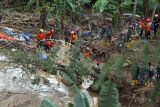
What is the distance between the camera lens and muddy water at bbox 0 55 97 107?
9.81 metres

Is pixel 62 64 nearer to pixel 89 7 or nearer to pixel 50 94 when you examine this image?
pixel 50 94

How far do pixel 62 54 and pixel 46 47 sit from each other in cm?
125

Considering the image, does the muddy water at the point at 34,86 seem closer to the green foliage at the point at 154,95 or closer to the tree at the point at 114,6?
the tree at the point at 114,6

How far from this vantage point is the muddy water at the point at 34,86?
9809 millimetres

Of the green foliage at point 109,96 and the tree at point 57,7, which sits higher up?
the green foliage at point 109,96

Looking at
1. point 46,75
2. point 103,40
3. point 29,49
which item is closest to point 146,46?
point 46,75

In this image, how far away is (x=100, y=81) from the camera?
8.04 ft

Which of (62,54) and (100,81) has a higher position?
(100,81)

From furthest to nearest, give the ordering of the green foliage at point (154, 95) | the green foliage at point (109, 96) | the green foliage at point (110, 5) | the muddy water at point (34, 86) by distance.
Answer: the green foliage at point (110, 5)
the muddy water at point (34, 86)
the green foliage at point (109, 96)
the green foliage at point (154, 95)

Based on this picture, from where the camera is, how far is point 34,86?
1045cm

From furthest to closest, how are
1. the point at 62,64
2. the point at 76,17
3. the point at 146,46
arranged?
the point at 76,17
the point at 62,64
the point at 146,46

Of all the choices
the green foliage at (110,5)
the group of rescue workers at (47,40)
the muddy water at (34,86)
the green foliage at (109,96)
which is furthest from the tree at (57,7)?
the green foliage at (109,96)

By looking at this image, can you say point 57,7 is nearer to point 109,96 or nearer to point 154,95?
point 109,96

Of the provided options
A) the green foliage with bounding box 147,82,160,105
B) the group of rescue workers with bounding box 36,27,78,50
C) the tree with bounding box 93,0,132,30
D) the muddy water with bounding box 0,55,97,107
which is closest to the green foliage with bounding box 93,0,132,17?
the tree with bounding box 93,0,132,30
